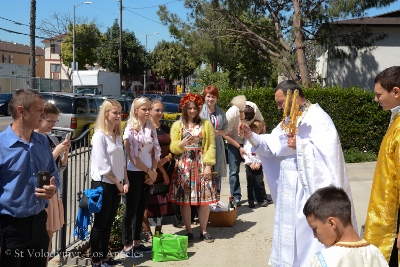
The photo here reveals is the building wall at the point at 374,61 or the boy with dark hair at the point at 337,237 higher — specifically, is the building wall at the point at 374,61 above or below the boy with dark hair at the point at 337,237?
above

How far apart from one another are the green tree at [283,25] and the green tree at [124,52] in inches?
1668

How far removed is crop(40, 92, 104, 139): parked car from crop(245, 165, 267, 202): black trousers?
9.42 meters

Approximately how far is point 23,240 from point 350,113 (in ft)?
42.8

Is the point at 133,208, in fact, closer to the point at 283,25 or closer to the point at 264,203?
the point at 264,203

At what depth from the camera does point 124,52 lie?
65125 millimetres

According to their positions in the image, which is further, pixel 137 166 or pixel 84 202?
pixel 137 166

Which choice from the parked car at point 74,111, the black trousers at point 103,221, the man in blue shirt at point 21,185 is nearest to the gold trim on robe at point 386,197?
the man in blue shirt at point 21,185

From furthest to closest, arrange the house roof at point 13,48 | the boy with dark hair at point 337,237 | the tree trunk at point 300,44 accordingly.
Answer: the house roof at point 13,48 → the tree trunk at point 300,44 → the boy with dark hair at point 337,237

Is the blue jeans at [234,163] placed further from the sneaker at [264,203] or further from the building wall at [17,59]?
the building wall at [17,59]

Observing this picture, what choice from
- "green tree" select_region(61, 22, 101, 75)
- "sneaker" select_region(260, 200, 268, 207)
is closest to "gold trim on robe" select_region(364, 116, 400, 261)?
"sneaker" select_region(260, 200, 268, 207)

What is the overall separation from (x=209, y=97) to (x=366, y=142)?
895 cm

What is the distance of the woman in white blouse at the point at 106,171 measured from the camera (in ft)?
18.5

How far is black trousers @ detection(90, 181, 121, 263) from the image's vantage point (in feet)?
A: 18.5

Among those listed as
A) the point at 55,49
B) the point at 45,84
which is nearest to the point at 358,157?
the point at 45,84
